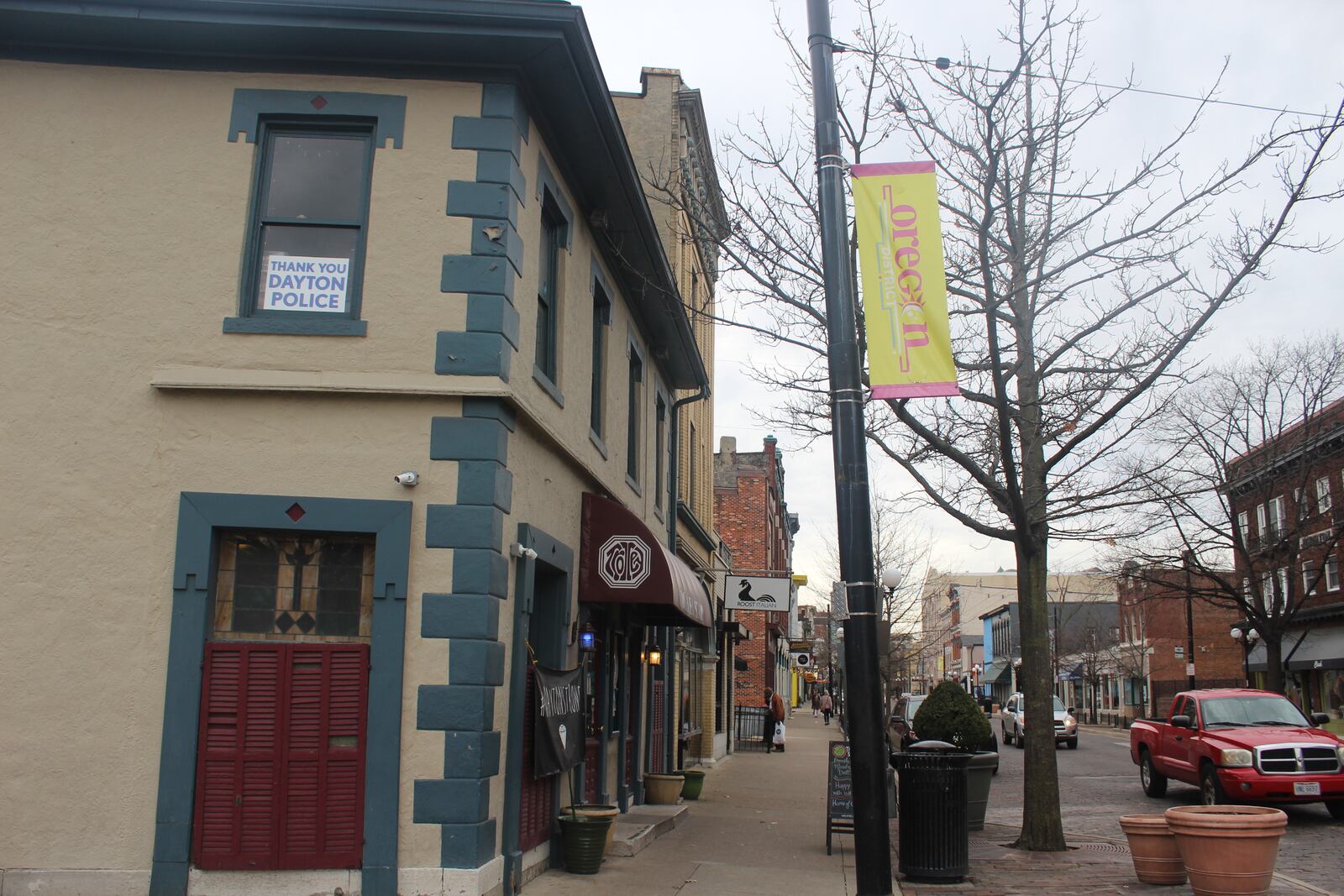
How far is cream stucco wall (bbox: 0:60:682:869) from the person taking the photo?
8227 millimetres

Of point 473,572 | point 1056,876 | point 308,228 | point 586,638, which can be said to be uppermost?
point 308,228

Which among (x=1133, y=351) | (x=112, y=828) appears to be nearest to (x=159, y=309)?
(x=112, y=828)

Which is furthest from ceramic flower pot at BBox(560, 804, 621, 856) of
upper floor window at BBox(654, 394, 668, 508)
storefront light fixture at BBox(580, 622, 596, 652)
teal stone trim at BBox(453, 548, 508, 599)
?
upper floor window at BBox(654, 394, 668, 508)

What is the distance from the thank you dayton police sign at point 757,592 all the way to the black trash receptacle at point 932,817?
6709 millimetres

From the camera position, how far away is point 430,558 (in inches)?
340

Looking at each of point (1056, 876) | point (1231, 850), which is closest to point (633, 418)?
point (1056, 876)

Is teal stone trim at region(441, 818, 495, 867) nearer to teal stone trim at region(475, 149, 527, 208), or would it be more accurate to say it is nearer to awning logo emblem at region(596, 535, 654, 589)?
awning logo emblem at region(596, 535, 654, 589)

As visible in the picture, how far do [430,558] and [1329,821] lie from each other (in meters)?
13.8

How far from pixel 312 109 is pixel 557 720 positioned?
18.6 feet

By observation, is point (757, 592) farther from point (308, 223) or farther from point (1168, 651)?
point (1168, 651)

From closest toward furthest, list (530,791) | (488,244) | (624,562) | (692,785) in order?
(488,244) → (530,791) → (624,562) → (692,785)

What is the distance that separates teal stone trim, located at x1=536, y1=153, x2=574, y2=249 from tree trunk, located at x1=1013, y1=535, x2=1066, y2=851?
6.24 meters

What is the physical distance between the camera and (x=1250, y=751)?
50.8ft

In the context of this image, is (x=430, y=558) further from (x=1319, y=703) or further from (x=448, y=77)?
(x=1319, y=703)
